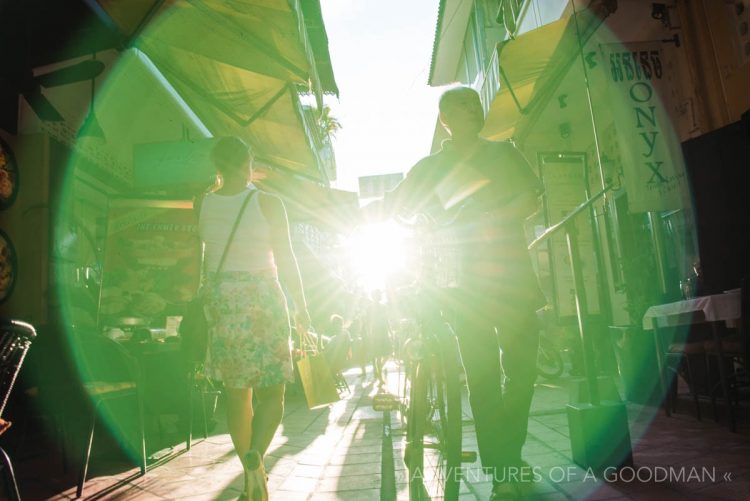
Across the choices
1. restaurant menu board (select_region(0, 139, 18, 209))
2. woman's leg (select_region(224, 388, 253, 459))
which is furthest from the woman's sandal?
restaurant menu board (select_region(0, 139, 18, 209))

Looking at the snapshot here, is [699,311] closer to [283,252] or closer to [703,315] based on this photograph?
[703,315]

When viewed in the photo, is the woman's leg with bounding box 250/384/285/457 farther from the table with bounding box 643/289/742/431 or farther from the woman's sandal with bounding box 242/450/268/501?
the table with bounding box 643/289/742/431

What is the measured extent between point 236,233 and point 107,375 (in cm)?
238

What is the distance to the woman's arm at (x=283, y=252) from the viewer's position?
2.86 meters

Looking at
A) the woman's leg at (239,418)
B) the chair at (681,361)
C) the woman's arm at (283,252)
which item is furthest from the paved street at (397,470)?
the woman's arm at (283,252)

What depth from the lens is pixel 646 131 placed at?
212 inches

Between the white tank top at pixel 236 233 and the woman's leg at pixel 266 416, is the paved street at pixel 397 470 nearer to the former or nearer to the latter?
the woman's leg at pixel 266 416

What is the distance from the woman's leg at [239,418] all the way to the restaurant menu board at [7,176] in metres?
3.44

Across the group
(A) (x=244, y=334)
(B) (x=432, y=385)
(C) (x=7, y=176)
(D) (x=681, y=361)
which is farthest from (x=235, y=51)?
(D) (x=681, y=361)

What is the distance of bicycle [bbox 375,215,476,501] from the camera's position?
2316 millimetres

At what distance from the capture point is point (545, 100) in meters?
7.57

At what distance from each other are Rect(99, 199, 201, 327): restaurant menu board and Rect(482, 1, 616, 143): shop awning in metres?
4.89

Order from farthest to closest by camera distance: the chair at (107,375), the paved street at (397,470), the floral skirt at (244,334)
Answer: the chair at (107,375) < the paved street at (397,470) < the floral skirt at (244,334)

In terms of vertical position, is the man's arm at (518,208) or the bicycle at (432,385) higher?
the man's arm at (518,208)
